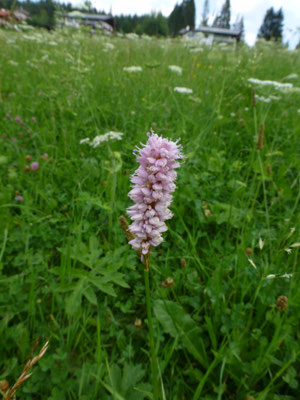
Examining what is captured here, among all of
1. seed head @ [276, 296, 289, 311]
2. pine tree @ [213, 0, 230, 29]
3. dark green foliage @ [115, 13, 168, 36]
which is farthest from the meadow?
dark green foliage @ [115, 13, 168, 36]

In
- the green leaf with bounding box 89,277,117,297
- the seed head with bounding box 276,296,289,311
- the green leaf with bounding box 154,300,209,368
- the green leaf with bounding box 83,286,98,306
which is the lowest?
the green leaf with bounding box 154,300,209,368

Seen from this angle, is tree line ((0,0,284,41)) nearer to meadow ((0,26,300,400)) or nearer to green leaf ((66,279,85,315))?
meadow ((0,26,300,400))

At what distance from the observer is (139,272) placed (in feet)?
A: 5.65

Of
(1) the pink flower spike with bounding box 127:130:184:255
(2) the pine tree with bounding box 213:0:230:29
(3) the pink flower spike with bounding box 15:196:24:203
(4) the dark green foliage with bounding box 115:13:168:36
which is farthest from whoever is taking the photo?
(4) the dark green foliage with bounding box 115:13:168:36

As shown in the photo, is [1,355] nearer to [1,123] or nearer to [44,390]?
[44,390]

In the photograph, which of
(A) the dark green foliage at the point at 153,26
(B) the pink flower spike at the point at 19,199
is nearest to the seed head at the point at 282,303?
(B) the pink flower spike at the point at 19,199

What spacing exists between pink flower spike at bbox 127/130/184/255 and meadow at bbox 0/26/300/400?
55cm

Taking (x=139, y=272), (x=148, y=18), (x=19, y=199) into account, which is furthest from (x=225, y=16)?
(x=139, y=272)

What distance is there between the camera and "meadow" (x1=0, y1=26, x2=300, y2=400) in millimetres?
1215

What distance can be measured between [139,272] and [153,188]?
108 centimetres

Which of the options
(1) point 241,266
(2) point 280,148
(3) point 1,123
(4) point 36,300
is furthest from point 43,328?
(2) point 280,148

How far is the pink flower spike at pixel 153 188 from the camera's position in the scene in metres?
0.75

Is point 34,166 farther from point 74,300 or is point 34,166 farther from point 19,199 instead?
point 74,300

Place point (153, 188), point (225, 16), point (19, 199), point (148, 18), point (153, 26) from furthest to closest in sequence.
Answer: point (148, 18) → point (153, 26) → point (225, 16) → point (19, 199) → point (153, 188)
